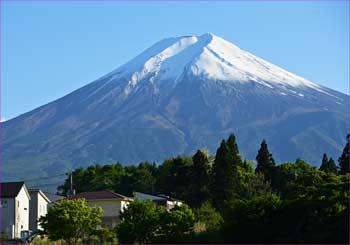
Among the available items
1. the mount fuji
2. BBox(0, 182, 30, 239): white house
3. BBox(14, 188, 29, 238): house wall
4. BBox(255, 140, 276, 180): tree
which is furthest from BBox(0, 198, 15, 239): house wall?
the mount fuji

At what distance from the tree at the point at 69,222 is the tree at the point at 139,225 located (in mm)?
1680

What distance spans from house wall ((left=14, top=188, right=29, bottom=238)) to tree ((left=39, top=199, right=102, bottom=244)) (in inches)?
423

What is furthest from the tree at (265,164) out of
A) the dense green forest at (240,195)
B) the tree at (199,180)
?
the tree at (199,180)

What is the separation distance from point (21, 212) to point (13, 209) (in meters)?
1.34

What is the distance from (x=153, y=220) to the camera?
3028 centimetres

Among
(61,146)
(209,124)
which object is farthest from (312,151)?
(61,146)

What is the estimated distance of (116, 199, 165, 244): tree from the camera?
99.0 ft

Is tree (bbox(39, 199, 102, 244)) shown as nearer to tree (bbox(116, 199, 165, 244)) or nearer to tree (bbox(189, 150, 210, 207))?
tree (bbox(116, 199, 165, 244))

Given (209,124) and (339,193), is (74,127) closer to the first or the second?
(209,124)

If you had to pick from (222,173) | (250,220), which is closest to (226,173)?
(222,173)

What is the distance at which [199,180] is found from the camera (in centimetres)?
5206

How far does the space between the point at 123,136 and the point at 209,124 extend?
75.7ft

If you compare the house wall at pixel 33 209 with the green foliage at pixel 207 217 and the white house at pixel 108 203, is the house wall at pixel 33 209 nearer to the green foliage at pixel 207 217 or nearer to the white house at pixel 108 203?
the white house at pixel 108 203

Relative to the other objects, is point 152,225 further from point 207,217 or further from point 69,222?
point 207,217
